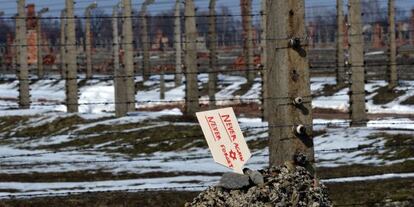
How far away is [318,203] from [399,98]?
90.7 feet

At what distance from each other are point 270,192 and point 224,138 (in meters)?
0.53

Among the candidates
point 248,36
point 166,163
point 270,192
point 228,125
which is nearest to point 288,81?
point 228,125

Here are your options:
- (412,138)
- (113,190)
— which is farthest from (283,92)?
(412,138)

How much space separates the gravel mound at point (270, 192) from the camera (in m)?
7.20

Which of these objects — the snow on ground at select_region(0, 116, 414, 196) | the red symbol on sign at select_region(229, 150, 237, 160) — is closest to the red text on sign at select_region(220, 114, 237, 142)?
the red symbol on sign at select_region(229, 150, 237, 160)

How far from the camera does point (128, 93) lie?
1143 inches

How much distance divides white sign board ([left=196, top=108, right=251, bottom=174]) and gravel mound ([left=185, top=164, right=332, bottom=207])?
0.12m

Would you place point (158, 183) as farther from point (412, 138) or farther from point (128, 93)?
point (128, 93)

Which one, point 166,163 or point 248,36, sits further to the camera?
point 248,36

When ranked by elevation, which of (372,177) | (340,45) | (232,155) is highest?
(232,155)

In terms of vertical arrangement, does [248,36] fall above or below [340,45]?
above

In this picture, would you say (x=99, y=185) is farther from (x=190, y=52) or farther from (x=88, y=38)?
(x=88, y=38)

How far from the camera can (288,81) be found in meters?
7.70

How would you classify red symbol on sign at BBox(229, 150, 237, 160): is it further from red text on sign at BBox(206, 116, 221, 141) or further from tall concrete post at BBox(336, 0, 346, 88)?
tall concrete post at BBox(336, 0, 346, 88)
